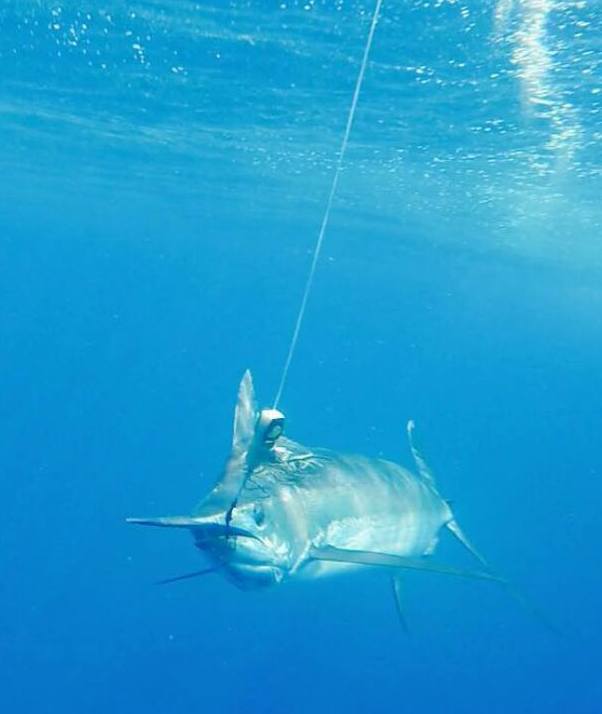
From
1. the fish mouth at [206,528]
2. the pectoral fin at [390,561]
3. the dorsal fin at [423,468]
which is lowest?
the dorsal fin at [423,468]

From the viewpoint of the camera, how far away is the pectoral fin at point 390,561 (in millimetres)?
5695

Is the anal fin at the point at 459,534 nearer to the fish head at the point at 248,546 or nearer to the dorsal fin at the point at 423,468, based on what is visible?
A: the dorsal fin at the point at 423,468

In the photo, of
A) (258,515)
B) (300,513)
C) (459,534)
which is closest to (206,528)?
(258,515)

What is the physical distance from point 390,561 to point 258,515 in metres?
1.22

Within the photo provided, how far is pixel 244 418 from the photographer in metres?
6.55

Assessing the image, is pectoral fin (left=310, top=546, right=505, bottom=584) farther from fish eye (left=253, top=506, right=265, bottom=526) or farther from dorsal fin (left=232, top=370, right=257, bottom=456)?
dorsal fin (left=232, top=370, right=257, bottom=456)

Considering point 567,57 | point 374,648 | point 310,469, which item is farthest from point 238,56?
point 374,648

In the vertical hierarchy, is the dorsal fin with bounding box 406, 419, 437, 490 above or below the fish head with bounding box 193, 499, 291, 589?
below

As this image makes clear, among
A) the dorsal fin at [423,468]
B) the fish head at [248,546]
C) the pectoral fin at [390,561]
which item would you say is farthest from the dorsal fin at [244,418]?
the dorsal fin at [423,468]

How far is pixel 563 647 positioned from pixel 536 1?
12.7 m

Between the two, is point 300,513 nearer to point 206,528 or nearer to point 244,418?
point 244,418

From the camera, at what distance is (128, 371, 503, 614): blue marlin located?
5.25 meters

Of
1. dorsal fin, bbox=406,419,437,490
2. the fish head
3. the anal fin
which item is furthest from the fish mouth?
the anal fin

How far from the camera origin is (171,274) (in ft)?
391
